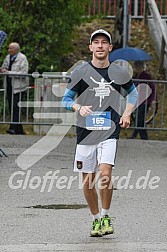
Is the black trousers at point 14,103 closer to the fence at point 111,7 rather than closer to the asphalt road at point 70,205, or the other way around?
the asphalt road at point 70,205

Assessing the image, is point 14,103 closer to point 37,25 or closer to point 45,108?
point 45,108

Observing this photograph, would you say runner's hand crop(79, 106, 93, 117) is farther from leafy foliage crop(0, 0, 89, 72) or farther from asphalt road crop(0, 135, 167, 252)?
leafy foliage crop(0, 0, 89, 72)

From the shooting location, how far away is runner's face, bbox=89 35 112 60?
28.0 ft

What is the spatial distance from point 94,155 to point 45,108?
9371 millimetres

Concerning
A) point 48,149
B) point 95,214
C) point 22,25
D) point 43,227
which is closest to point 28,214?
point 43,227

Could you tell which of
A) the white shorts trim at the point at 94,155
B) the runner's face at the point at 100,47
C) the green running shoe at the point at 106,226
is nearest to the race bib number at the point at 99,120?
the white shorts trim at the point at 94,155

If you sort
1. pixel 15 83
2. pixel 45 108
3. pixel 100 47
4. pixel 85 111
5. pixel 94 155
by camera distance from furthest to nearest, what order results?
pixel 45 108
pixel 15 83
pixel 94 155
pixel 100 47
pixel 85 111

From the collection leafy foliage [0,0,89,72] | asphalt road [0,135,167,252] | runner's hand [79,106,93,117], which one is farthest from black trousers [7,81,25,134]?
runner's hand [79,106,93,117]

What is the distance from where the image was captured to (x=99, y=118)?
8.58 metres

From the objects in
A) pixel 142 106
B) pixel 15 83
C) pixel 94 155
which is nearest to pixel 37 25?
pixel 15 83

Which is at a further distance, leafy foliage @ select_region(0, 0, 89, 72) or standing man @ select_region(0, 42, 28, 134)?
leafy foliage @ select_region(0, 0, 89, 72)

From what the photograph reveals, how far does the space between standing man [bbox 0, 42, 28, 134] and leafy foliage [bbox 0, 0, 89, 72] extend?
9.63 ft

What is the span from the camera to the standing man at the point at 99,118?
8.57 metres

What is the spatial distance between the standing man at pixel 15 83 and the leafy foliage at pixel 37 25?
9.63ft
